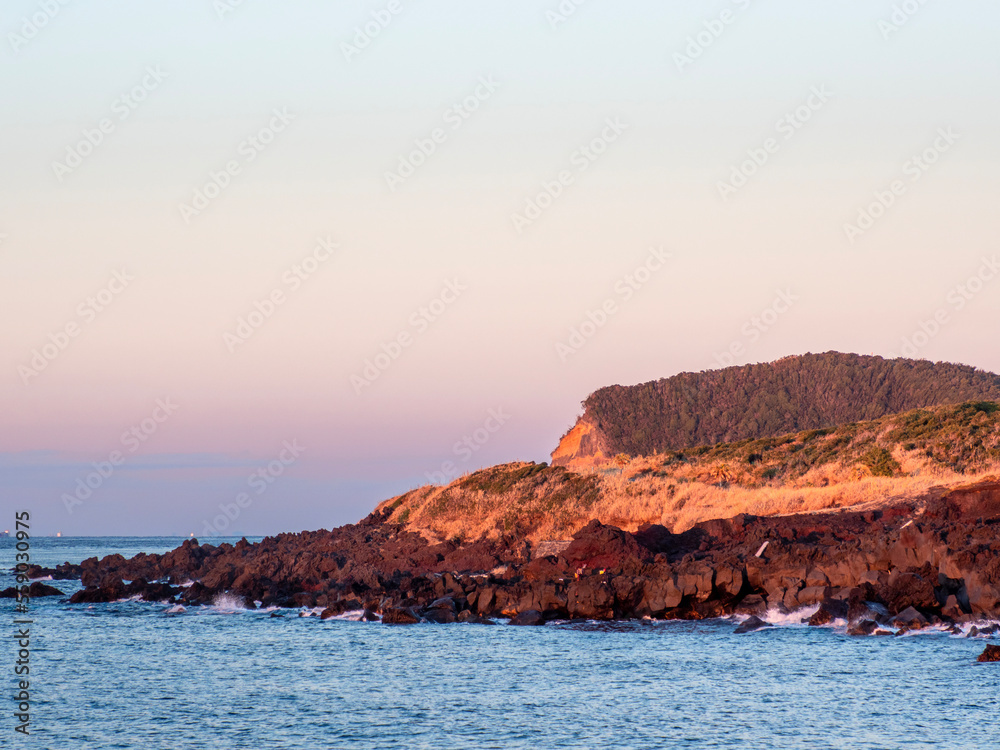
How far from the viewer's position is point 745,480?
160 feet

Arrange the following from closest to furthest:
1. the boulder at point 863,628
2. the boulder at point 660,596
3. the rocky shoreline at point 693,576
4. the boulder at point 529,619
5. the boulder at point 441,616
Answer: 1. the boulder at point 863,628
2. the rocky shoreline at point 693,576
3. the boulder at point 660,596
4. the boulder at point 529,619
5. the boulder at point 441,616

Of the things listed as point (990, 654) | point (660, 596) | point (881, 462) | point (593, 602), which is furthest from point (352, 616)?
point (881, 462)

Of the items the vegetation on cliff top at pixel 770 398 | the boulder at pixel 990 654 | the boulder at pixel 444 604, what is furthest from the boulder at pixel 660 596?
the vegetation on cliff top at pixel 770 398

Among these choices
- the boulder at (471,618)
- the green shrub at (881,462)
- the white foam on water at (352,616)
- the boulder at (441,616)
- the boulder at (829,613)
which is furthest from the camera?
the green shrub at (881,462)

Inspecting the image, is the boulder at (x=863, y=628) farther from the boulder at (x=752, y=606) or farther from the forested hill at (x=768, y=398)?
the forested hill at (x=768, y=398)

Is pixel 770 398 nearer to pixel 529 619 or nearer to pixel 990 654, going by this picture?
pixel 529 619

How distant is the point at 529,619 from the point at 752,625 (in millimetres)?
6399

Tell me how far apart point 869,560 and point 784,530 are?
702cm

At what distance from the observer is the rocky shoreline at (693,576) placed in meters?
25.8

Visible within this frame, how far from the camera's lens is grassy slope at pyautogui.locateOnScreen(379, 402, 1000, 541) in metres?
41.1

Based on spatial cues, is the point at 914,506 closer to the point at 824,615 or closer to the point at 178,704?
the point at 824,615

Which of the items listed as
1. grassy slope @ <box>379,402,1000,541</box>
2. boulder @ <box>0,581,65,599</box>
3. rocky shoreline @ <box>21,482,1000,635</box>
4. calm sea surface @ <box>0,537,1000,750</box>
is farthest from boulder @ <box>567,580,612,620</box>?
boulder @ <box>0,581,65,599</box>

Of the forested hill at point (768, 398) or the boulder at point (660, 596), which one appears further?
the forested hill at point (768, 398)

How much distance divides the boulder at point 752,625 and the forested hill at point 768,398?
154ft
